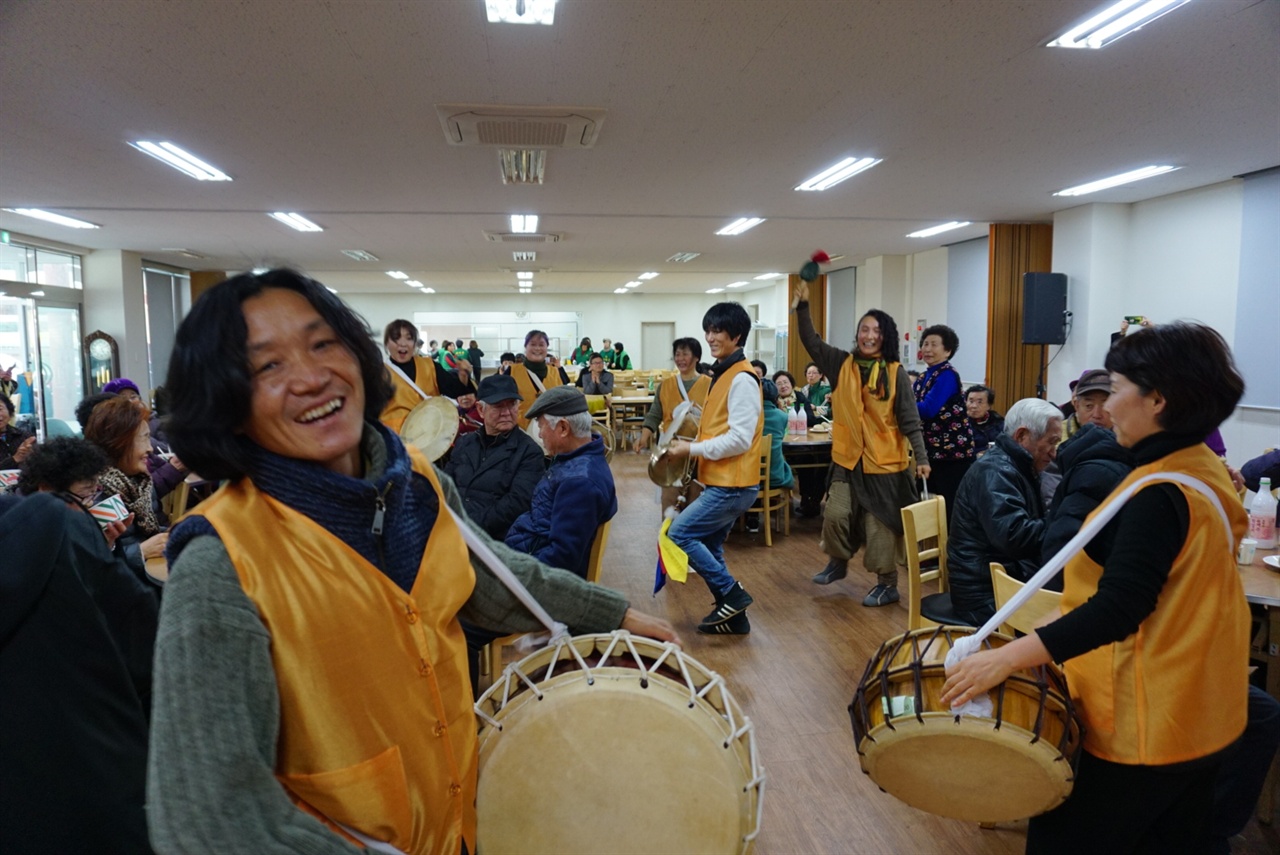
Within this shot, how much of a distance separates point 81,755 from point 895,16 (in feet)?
12.0

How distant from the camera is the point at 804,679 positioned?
11.0 feet

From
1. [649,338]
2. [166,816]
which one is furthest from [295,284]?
[649,338]

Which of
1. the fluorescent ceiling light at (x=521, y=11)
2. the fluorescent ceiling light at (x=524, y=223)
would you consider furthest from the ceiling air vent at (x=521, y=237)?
the fluorescent ceiling light at (x=521, y=11)

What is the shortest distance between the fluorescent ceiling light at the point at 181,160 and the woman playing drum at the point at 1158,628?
18.8 feet

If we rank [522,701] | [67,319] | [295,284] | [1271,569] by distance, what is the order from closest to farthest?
1. [295,284]
2. [522,701]
3. [1271,569]
4. [67,319]

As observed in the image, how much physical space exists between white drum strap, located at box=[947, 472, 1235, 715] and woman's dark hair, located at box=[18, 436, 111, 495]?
2.38m

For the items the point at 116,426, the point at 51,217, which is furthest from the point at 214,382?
the point at 51,217

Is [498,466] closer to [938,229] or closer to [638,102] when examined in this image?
[638,102]

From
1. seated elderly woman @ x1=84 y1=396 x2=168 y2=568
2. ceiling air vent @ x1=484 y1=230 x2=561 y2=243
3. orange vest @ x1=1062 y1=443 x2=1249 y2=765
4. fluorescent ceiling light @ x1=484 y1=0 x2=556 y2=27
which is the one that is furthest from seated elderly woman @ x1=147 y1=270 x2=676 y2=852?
ceiling air vent @ x1=484 y1=230 x2=561 y2=243

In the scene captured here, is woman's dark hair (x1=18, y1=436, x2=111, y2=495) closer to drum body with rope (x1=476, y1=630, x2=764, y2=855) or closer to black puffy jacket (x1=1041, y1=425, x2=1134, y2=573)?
drum body with rope (x1=476, y1=630, x2=764, y2=855)

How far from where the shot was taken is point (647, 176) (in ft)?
19.7

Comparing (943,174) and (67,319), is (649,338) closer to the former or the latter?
(67,319)

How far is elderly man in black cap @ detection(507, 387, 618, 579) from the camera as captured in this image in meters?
2.48

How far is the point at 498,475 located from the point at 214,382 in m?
2.28
